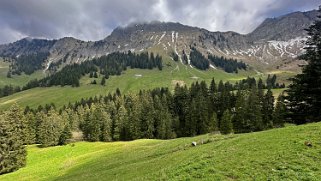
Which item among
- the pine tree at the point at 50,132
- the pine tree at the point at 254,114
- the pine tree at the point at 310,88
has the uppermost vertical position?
the pine tree at the point at 310,88

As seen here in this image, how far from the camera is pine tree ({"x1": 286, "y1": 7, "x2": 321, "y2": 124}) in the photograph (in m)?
54.1

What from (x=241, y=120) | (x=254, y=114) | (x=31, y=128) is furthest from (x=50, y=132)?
(x=254, y=114)

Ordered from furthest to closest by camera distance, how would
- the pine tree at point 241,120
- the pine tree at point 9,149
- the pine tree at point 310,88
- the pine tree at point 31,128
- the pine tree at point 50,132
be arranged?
the pine tree at point 31,128 < the pine tree at point 50,132 < the pine tree at point 241,120 < the pine tree at point 9,149 < the pine tree at point 310,88

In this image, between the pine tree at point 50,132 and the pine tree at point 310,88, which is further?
the pine tree at point 50,132

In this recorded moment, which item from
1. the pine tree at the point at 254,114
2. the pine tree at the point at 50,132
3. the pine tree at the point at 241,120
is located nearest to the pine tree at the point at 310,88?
the pine tree at the point at 254,114

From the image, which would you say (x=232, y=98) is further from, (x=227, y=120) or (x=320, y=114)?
(x=320, y=114)

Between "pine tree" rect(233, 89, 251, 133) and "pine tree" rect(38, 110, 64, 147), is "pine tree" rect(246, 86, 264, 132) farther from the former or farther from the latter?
"pine tree" rect(38, 110, 64, 147)

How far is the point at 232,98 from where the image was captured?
444ft

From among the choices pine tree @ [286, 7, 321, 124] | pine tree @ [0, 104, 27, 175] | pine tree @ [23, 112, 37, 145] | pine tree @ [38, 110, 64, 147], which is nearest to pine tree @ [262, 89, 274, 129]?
pine tree @ [286, 7, 321, 124]

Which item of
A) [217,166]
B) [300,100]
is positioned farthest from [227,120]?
[217,166]

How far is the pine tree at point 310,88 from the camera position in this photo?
177ft

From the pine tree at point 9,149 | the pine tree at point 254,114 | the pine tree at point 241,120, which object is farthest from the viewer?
the pine tree at point 241,120

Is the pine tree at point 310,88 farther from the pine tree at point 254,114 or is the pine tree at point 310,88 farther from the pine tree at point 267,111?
the pine tree at point 267,111

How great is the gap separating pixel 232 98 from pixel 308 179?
4532 inches
